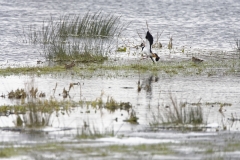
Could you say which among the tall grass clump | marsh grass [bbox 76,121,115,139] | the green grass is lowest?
the green grass

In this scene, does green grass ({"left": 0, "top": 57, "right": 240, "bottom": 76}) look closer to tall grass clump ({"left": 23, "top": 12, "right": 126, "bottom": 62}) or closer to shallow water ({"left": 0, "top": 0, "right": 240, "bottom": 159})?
tall grass clump ({"left": 23, "top": 12, "right": 126, "bottom": 62})

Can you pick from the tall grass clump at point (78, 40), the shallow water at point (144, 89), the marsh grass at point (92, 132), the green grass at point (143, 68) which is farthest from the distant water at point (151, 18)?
the marsh grass at point (92, 132)

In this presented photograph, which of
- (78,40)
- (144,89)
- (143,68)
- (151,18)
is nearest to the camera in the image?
(144,89)

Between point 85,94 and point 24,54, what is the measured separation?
11.5 meters

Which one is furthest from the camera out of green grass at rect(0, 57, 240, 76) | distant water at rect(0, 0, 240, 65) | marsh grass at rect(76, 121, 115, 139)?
distant water at rect(0, 0, 240, 65)

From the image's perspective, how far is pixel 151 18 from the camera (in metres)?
44.5

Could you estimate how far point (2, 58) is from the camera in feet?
93.9

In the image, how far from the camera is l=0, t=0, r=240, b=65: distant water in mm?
32969

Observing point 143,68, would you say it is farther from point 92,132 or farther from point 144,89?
point 92,132

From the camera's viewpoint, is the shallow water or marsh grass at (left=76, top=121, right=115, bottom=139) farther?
the shallow water

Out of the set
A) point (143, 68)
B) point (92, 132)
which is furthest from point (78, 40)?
point (92, 132)

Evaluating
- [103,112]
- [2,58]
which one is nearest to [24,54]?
[2,58]

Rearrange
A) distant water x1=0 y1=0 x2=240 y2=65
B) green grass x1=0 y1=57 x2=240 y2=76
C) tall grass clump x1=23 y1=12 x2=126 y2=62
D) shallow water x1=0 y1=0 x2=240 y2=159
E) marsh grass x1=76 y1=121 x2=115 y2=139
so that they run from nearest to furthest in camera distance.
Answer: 1. marsh grass x1=76 y1=121 x2=115 y2=139
2. shallow water x1=0 y1=0 x2=240 y2=159
3. green grass x1=0 y1=57 x2=240 y2=76
4. tall grass clump x1=23 y1=12 x2=126 y2=62
5. distant water x1=0 y1=0 x2=240 y2=65

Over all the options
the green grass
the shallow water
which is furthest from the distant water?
the green grass
